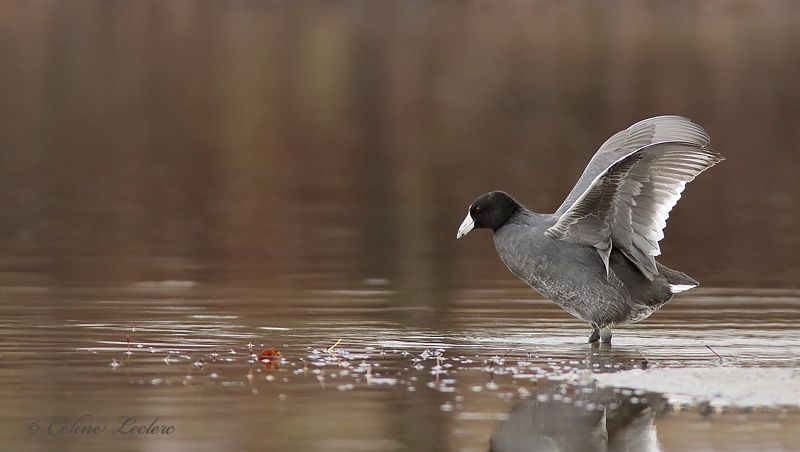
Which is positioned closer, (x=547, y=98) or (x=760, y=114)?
(x=760, y=114)

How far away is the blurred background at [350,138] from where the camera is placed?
49.7 ft

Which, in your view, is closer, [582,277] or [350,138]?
[582,277]

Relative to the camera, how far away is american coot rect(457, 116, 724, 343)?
397 inches

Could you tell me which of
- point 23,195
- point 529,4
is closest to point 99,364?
point 23,195

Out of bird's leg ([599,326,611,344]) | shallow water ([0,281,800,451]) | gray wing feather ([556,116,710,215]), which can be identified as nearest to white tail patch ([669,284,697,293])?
shallow water ([0,281,800,451])

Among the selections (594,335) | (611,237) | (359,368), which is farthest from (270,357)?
(611,237)

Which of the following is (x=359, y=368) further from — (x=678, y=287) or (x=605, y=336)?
(x=678, y=287)

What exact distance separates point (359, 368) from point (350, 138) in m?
20.7

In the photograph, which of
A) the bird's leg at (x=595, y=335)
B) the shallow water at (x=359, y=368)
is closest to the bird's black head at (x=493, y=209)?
the shallow water at (x=359, y=368)

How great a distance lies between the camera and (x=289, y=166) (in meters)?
25.4

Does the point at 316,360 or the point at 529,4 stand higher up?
the point at 529,4

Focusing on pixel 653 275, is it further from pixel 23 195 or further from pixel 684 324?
pixel 23 195

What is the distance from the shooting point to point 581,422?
7.61 meters

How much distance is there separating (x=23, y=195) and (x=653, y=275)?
12.2m
